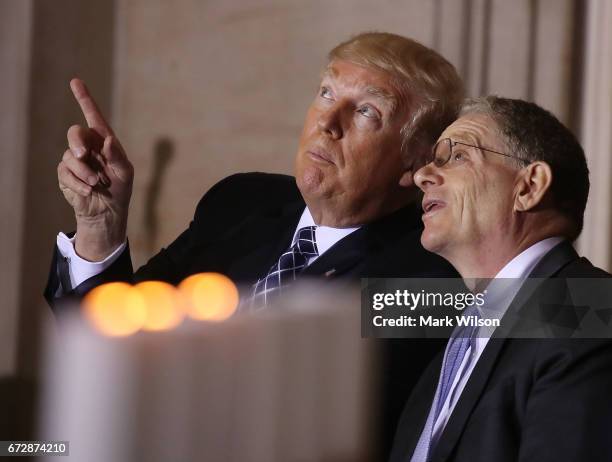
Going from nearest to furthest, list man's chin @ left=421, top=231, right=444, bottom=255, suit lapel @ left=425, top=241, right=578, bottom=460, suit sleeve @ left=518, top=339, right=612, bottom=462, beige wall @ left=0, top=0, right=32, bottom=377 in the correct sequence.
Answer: suit sleeve @ left=518, top=339, right=612, bottom=462 < suit lapel @ left=425, top=241, right=578, bottom=460 < man's chin @ left=421, top=231, right=444, bottom=255 < beige wall @ left=0, top=0, right=32, bottom=377

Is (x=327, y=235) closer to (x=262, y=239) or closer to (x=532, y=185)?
(x=262, y=239)

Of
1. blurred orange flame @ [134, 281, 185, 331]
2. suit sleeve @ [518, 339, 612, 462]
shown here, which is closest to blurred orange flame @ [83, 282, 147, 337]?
blurred orange flame @ [134, 281, 185, 331]

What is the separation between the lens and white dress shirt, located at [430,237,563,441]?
131cm

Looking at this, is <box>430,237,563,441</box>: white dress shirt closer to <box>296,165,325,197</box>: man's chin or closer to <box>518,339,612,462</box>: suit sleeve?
<box>518,339,612,462</box>: suit sleeve

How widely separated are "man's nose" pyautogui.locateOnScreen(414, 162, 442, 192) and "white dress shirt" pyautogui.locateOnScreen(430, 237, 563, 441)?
205mm

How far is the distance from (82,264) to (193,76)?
151cm

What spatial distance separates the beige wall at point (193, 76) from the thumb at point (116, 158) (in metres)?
0.20

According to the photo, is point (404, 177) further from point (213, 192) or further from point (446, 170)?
point (213, 192)

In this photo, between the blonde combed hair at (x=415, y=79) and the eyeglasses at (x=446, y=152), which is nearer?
the eyeglasses at (x=446, y=152)

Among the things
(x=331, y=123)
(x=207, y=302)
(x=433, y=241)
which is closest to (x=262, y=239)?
(x=331, y=123)

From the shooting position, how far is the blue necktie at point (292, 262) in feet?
5.56

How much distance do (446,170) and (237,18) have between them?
70.7 inches

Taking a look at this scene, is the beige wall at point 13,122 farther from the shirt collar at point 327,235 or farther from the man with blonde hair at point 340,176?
the shirt collar at point 327,235

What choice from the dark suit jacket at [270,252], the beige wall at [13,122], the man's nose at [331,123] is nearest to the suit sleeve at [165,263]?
the dark suit jacket at [270,252]
